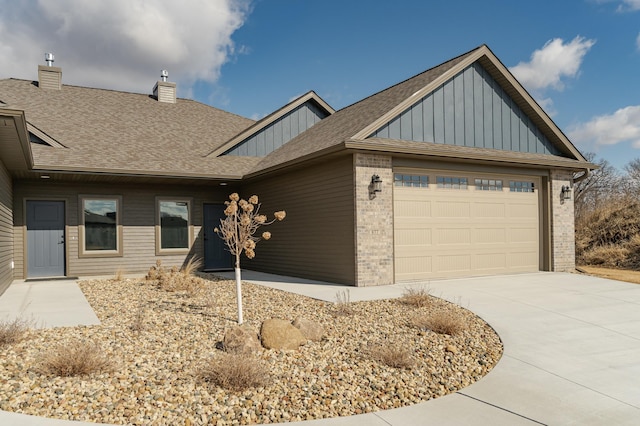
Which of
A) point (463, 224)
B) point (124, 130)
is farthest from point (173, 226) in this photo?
point (463, 224)

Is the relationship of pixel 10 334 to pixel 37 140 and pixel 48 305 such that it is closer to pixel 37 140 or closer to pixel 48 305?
pixel 48 305

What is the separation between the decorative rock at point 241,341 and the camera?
17.1ft

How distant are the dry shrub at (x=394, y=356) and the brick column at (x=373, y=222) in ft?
16.3

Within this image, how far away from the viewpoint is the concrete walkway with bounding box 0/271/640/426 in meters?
3.68

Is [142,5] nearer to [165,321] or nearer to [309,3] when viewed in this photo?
[309,3]

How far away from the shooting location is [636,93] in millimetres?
21688

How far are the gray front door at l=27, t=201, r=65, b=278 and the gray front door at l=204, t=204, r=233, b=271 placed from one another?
4.19 metres

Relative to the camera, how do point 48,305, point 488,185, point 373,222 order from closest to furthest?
point 48,305
point 373,222
point 488,185

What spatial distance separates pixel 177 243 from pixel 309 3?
853cm

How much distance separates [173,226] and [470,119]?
9.64 metres

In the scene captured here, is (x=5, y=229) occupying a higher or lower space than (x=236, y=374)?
higher

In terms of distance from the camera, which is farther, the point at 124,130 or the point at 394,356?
the point at 124,130

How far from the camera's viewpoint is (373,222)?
10281 millimetres

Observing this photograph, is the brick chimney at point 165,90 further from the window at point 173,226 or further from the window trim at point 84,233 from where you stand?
the window trim at point 84,233
